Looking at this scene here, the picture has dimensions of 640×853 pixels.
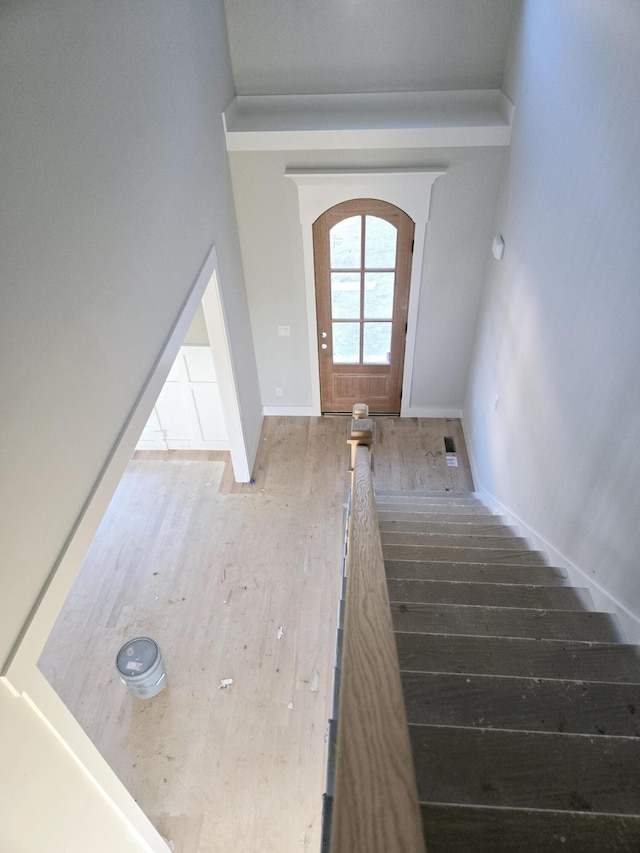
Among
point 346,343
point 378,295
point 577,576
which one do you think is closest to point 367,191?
point 378,295

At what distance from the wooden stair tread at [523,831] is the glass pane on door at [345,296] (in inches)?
161

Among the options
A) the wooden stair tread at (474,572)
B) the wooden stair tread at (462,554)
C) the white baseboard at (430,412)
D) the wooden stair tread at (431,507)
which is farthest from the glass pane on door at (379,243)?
the wooden stair tread at (474,572)

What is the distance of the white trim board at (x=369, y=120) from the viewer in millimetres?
3746

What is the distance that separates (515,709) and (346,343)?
12.8 feet

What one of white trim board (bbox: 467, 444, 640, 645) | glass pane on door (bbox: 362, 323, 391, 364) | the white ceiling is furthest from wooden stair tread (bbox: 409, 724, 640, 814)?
the white ceiling

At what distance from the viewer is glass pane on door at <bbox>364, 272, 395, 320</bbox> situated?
4637mm

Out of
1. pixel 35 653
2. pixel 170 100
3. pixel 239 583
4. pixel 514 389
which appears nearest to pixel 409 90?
pixel 170 100

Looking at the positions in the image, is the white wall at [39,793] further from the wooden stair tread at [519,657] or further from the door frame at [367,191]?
the door frame at [367,191]

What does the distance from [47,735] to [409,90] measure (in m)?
4.41

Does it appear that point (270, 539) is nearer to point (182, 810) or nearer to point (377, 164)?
point (182, 810)

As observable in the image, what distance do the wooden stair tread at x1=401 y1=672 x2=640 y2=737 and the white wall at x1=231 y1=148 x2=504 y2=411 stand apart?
3.60 meters

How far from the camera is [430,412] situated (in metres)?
5.52

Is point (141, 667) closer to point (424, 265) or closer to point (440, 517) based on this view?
point (440, 517)

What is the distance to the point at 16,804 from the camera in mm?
1545
